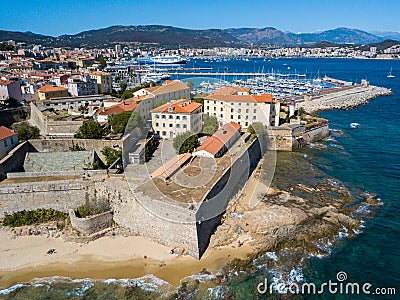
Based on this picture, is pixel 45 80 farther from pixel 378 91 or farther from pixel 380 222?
pixel 378 91

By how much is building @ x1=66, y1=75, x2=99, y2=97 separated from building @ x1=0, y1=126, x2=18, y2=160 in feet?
73.6

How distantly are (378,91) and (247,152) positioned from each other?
63890 mm

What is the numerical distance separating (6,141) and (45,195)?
6.29 metres

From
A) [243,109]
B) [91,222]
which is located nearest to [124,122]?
[91,222]

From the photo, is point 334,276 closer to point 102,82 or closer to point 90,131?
point 90,131

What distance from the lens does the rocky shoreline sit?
2245 inches

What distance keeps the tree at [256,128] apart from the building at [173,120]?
5.85 metres

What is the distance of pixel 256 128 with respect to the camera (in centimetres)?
3316

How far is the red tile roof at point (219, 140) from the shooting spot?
24594 millimetres

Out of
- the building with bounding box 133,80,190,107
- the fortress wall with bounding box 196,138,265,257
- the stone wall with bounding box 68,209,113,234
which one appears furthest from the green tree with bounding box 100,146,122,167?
the building with bounding box 133,80,190,107

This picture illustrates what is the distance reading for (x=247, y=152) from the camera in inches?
Answer: 1026

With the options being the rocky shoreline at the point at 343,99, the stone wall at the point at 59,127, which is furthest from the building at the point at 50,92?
the rocky shoreline at the point at 343,99

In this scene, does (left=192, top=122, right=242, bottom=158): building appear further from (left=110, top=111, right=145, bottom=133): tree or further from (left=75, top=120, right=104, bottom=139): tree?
(left=75, top=120, right=104, bottom=139): tree

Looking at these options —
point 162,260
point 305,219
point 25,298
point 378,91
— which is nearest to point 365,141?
point 305,219
